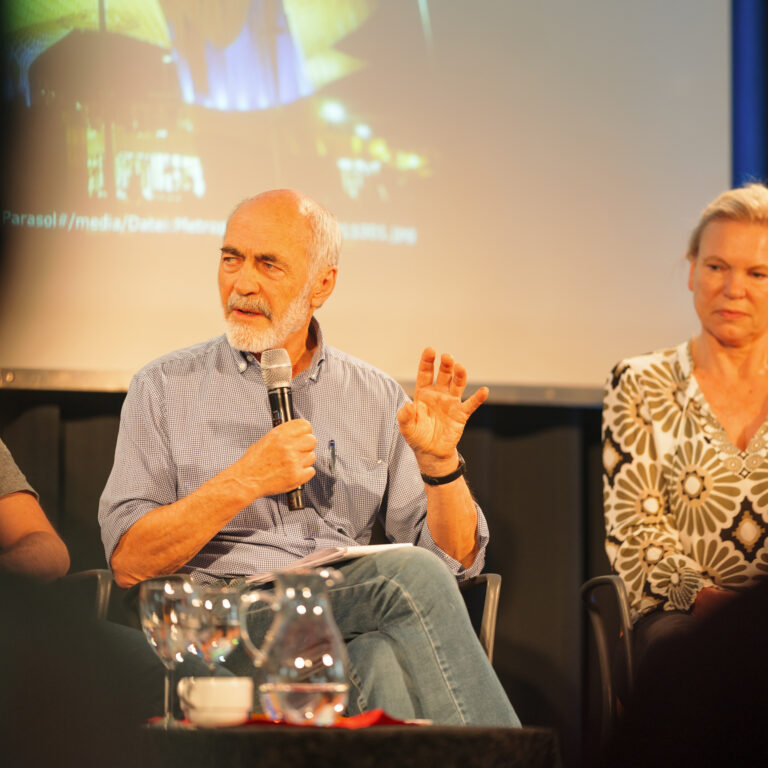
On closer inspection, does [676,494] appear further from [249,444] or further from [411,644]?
[249,444]

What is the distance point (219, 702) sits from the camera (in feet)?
3.88

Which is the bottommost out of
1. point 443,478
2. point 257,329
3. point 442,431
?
point 443,478

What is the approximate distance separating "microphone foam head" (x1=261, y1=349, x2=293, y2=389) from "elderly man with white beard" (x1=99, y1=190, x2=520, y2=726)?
0.08 meters

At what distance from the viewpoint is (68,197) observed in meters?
2.64

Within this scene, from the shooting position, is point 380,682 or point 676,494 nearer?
point 380,682

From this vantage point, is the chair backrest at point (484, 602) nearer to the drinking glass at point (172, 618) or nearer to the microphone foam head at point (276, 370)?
the microphone foam head at point (276, 370)

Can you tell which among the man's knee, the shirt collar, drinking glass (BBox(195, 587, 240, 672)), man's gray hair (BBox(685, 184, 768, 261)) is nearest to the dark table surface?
drinking glass (BBox(195, 587, 240, 672))

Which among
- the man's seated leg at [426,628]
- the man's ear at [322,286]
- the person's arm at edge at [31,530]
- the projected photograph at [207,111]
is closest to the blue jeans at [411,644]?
the man's seated leg at [426,628]

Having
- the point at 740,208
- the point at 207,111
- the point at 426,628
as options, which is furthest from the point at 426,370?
the point at 207,111

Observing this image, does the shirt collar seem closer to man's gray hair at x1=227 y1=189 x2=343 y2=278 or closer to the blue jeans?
man's gray hair at x1=227 y1=189 x2=343 y2=278

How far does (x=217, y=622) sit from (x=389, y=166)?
1850 mm

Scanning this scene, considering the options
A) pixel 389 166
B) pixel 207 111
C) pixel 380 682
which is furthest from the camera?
pixel 389 166

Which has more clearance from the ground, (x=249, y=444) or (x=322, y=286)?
(x=322, y=286)

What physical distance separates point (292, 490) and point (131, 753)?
141 cm
